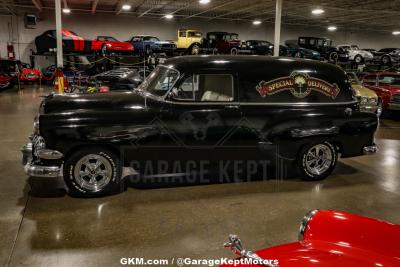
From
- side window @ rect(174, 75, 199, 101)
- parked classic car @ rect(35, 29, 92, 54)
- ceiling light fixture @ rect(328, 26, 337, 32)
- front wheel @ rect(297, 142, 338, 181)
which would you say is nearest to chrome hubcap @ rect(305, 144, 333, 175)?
front wheel @ rect(297, 142, 338, 181)

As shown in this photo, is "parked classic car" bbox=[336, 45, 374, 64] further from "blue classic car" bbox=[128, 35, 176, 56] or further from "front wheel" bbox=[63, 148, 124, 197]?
"front wheel" bbox=[63, 148, 124, 197]

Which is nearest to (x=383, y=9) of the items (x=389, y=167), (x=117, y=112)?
(x=389, y=167)

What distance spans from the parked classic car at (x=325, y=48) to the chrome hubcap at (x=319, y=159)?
20201 millimetres

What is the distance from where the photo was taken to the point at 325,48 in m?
26.0

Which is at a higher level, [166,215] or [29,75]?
[29,75]

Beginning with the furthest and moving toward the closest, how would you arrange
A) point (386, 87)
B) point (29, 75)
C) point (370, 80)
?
point (29, 75) → point (370, 80) → point (386, 87)

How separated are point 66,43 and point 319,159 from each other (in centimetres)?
1814

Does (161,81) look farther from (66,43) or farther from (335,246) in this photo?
(66,43)

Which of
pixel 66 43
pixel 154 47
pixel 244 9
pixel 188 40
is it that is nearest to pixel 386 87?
pixel 154 47

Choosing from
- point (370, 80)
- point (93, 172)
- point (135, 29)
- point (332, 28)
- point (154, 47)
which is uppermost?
point (332, 28)

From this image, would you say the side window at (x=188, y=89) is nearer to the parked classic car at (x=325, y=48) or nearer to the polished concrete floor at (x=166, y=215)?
the polished concrete floor at (x=166, y=215)

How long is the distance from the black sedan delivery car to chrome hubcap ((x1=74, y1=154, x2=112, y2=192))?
1cm

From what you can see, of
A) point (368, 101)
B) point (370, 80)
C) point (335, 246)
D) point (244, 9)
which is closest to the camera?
point (335, 246)

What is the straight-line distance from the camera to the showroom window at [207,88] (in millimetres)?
5188
